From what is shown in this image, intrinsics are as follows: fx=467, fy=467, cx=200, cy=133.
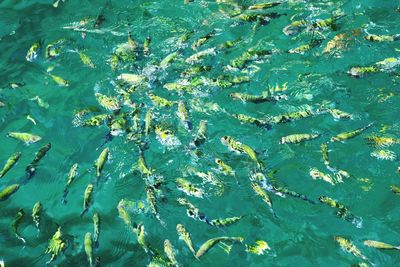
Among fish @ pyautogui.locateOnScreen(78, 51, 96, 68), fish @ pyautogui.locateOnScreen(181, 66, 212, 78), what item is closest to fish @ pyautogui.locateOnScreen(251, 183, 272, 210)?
fish @ pyautogui.locateOnScreen(181, 66, 212, 78)

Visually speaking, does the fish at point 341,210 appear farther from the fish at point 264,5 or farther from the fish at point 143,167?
the fish at point 264,5

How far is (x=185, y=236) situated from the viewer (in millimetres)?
5473

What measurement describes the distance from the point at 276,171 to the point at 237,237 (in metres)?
1.05

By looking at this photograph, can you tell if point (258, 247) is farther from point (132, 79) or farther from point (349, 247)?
point (132, 79)

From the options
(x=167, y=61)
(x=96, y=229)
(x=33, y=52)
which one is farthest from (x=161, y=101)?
(x=33, y=52)

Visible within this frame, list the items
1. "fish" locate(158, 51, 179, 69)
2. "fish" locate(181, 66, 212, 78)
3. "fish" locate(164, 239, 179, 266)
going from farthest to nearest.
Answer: "fish" locate(158, 51, 179, 69), "fish" locate(181, 66, 212, 78), "fish" locate(164, 239, 179, 266)

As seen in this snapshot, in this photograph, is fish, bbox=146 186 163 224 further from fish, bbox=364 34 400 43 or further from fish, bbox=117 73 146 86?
fish, bbox=364 34 400 43

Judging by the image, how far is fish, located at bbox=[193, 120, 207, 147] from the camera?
21.1 ft

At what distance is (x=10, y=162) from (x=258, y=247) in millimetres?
3634

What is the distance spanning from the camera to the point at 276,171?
238 inches

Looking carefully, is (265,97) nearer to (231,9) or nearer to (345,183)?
(345,183)

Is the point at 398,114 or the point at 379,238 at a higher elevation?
the point at 398,114

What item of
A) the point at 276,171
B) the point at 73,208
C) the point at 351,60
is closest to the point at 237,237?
the point at 276,171

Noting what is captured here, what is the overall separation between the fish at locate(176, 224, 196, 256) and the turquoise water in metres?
0.07
